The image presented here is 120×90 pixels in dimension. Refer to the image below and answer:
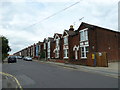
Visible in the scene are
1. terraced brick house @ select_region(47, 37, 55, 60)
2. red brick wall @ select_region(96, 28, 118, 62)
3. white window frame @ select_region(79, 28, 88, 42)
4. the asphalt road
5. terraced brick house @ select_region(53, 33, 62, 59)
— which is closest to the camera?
the asphalt road

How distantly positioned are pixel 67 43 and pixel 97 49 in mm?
9534

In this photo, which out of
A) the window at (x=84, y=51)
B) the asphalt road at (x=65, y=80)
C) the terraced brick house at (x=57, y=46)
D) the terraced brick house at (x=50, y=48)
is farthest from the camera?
the terraced brick house at (x=50, y=48)

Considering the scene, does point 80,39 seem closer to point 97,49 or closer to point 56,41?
point 97,49

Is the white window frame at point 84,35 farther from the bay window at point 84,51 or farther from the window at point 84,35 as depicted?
the bay window at point 84,51

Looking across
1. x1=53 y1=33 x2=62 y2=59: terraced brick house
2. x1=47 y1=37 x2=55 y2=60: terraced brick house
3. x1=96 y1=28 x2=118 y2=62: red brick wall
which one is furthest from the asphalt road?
x1=47 y1=37 x2=55 y2=60: terraced brick house

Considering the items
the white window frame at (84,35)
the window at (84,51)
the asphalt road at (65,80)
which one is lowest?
the asphalt road at (65,80)

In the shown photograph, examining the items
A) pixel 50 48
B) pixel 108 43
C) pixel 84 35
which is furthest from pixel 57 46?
pixel 108 43

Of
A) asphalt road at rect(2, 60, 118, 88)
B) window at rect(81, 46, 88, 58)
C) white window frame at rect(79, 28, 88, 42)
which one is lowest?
asphalt road at rect(2, 60, 118, 88)

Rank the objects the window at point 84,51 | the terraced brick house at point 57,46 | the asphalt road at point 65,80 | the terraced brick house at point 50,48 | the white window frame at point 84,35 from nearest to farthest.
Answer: the asphalt road at point 65,80
the window at point 84,51
the white window frame at point 84,35
the terraced brick house at point 57,46
the terraced brick house at point 50,48

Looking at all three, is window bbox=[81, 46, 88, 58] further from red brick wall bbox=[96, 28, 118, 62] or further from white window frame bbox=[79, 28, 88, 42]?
red brick wall bbox=[96, 28, 118, 62]

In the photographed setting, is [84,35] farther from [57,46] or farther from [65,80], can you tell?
[65,80]

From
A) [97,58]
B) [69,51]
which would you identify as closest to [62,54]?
[69,51]

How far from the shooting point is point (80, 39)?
2898 cm

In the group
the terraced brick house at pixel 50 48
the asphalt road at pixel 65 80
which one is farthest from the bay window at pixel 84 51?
the terraced brick house at pixel 50 48
